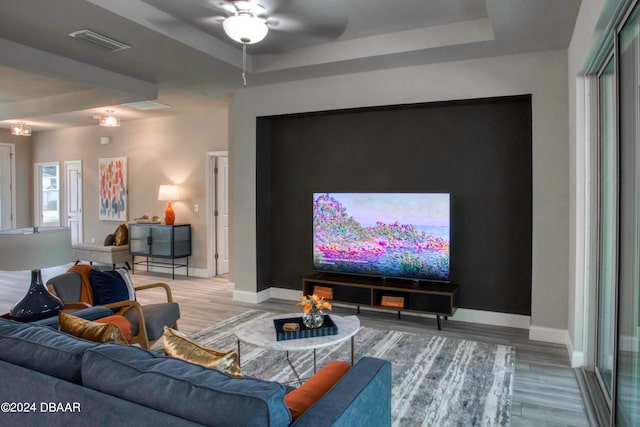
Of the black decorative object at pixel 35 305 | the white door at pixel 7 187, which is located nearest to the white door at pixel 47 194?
the white door at pixel 7 187

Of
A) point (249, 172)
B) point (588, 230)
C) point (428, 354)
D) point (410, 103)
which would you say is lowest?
point (428, 354)

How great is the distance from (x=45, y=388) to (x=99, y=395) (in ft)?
0.94

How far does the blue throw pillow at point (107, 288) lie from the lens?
145 inches

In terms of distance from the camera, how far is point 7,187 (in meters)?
9.12

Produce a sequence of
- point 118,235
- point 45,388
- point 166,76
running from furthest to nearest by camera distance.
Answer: point 118,235
point 166,76
point 45,388

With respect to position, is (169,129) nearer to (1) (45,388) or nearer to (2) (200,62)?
(2) (200,62)

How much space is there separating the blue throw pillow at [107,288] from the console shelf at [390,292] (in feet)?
6.43

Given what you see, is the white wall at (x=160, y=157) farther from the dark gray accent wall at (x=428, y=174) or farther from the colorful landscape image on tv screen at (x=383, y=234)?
the colorful landscape image on tv screen at (x=383, y=234)

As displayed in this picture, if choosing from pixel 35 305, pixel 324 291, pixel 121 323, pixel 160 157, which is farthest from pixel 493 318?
pixel 160 157

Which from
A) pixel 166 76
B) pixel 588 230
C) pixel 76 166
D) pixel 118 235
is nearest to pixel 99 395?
pixel 588 230

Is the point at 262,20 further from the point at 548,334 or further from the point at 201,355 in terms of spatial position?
the point at 548,334

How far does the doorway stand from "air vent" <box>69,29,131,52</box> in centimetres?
324

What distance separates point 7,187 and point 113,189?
9.07 feet

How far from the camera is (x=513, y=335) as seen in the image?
4.20 m
